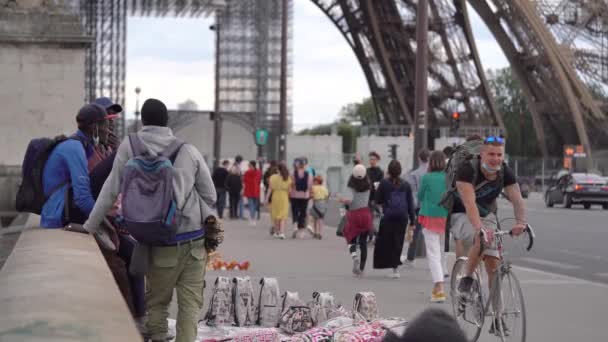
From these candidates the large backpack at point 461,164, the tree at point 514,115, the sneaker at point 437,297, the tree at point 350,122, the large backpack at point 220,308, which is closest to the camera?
the large backpack at point 461,164

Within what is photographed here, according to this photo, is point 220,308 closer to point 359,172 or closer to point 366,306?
point 366,306

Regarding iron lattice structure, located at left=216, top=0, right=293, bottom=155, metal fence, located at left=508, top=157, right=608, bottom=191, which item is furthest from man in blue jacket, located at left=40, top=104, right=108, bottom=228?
iron lattice structure, located at left=216, top=0, right=293, bottom=155

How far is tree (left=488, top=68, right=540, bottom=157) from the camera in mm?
93500

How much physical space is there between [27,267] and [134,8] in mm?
77765

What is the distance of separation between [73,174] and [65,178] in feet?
0.85

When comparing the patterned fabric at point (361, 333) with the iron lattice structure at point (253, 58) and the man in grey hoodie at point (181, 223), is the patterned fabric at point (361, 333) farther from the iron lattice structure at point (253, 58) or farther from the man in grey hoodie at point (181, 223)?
the iron lattice structure at point (253, 58)

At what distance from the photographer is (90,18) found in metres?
79.8

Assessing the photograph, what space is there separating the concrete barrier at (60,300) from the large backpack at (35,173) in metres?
1.82

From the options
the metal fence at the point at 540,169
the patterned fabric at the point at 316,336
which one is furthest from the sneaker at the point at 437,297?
the metal fence at the point at 540,169

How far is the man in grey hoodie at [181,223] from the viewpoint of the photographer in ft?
21.3

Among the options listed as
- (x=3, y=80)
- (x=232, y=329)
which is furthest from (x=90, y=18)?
(x=232, y=329)

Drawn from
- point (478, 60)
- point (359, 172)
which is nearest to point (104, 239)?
point (359, 172)

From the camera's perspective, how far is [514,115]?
106 m

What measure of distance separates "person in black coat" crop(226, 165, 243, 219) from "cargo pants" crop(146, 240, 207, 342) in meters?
23.4
